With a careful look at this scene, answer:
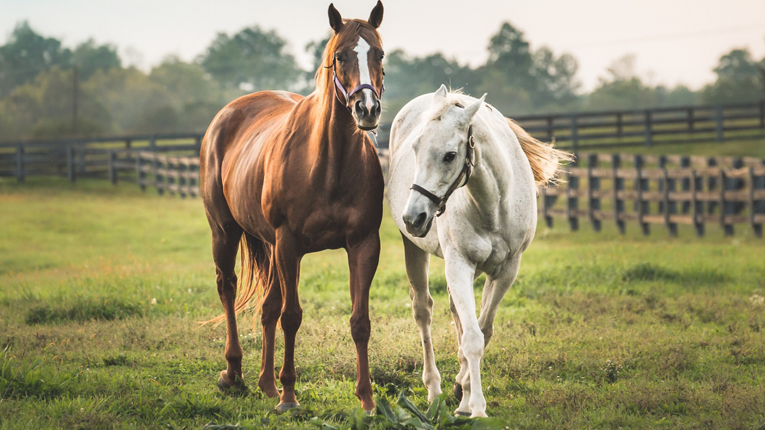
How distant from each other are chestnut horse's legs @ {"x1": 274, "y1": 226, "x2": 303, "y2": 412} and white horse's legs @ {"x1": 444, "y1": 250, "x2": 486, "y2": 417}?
0.94 m

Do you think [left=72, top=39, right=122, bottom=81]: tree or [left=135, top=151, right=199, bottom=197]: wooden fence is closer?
[left=135, top=151, right=199, bottom=197]: wooden fence

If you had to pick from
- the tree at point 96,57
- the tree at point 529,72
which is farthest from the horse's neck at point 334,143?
the tree at point 96,57

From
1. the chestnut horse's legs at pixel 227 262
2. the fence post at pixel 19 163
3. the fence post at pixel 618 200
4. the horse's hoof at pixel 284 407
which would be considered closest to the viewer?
the horse's hoof at pixel 284 407

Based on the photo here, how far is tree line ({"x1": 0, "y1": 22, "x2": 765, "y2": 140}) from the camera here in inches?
2012

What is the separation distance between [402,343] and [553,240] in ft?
25.7

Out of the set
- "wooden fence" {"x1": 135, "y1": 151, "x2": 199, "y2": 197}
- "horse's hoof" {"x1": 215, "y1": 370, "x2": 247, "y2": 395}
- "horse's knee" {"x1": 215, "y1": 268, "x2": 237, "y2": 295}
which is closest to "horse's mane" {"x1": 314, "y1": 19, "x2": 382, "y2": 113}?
"horse's knee" {"x1": 215, "y1": 268, "x2": 237, "y2": 295}

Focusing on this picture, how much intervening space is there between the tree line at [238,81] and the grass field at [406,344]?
3980 cm

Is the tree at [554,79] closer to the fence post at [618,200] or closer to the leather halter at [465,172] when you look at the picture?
the fence post at [618,200]

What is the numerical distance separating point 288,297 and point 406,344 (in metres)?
1.58

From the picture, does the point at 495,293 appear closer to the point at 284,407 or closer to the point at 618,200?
the point at 284,407

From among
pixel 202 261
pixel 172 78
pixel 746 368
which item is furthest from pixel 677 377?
pixel 172 78

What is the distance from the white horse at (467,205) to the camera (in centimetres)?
362

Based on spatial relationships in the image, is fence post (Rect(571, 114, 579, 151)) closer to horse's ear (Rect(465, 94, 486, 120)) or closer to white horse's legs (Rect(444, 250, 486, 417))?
white horse's legs (Rect(444, 250, 486, 417))

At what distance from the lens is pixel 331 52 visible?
13.6 ft
